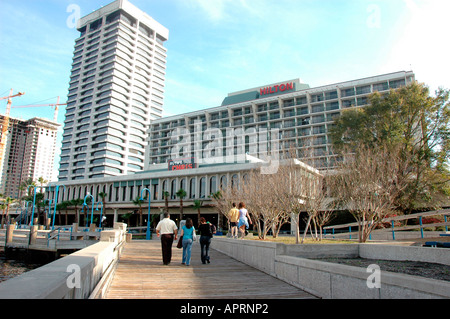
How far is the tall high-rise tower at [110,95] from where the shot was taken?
9619 centimetres

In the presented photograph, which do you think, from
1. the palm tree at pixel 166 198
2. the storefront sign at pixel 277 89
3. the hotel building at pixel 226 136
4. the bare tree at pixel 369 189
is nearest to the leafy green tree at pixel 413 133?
the bare tree at pixel 369 189

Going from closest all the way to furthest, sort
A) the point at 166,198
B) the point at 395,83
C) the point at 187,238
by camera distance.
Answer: the point at 187,238
the point at 166,198
the point at 395,83

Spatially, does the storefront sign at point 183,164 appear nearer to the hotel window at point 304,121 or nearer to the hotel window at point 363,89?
the hotel window at point 304,121

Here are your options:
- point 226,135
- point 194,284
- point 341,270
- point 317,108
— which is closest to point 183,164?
point 226,135

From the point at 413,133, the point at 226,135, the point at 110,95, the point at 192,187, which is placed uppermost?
the point at 110,95

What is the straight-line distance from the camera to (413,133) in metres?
30.3

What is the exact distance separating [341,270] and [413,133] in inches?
1176

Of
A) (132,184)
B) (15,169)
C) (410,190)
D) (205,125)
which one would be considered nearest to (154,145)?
(205,125)

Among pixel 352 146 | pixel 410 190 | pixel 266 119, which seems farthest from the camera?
pixel 266 119

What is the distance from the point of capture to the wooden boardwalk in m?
6.06

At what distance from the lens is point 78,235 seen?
27.0m

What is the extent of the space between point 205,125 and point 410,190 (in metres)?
54.1

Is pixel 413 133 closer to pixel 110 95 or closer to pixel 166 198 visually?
pixel 166 198
